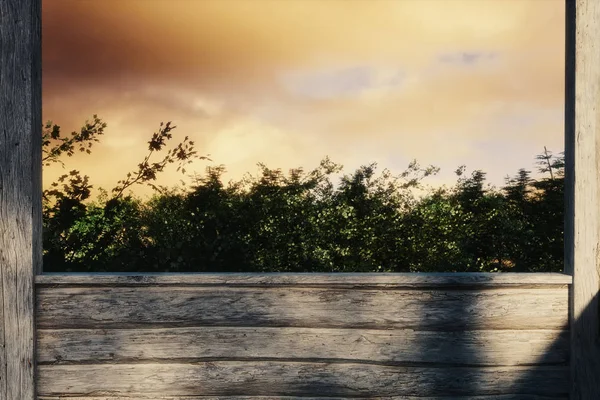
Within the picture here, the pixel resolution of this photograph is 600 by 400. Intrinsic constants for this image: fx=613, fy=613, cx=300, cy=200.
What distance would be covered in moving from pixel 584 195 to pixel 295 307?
1492mm

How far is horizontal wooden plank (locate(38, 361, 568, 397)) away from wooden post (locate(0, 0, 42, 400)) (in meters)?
0.16

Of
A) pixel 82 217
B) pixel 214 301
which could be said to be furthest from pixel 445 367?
pixel 82 217

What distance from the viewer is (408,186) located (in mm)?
7102

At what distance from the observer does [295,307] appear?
2992 mm

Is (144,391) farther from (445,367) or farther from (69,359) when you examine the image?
(445,367)

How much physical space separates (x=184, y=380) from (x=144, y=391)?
0.67ft

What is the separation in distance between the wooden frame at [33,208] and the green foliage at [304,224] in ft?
9.67

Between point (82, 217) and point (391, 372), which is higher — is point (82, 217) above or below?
above

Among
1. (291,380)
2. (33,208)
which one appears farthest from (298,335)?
(33,208)

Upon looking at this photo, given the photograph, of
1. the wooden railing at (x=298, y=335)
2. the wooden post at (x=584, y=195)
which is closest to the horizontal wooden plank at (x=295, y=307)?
the wooden railing at (x=298, y=335)

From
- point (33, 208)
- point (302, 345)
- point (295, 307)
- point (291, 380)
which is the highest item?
point (33, 208)

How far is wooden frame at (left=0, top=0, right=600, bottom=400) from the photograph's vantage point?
295 centimetres

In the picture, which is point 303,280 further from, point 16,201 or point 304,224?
point 304,224

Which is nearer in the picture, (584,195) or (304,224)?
(584,195)
